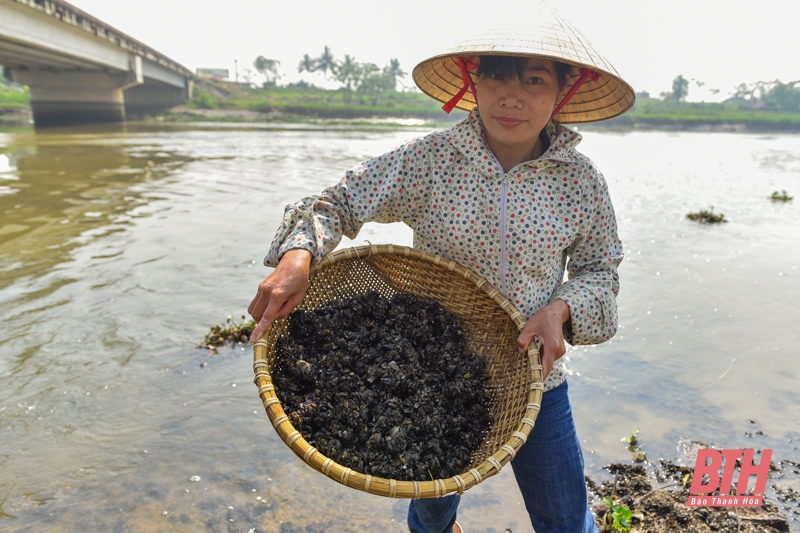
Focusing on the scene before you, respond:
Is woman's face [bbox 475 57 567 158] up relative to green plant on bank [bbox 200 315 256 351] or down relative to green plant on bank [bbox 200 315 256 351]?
up

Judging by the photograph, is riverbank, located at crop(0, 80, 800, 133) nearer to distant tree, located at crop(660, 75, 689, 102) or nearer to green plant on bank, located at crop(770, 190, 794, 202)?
Answer: distant tree, located at crop(660, 75, 689, 102)

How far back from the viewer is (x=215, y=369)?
12.2 ft

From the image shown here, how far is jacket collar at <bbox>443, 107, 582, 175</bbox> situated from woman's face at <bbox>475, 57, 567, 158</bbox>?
0.06m

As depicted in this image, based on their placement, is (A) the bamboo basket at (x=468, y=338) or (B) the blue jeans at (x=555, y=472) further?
(B) the blue jeans at (x=555, y=472)

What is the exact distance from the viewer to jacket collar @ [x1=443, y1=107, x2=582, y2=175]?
180 centimetres

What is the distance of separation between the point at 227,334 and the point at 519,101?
3120mm

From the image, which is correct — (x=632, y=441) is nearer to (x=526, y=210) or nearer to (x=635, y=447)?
(x=635, y=447)

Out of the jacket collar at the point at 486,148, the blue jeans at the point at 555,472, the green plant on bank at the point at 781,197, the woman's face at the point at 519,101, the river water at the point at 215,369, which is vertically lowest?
the river water at the point at 215,369

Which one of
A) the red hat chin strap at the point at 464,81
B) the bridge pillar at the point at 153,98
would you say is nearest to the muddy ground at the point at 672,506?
the red hat chin strap at the point at 464,81

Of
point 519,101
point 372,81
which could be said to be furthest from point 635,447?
point 372,81

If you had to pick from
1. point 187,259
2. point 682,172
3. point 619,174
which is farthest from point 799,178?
point 187,259

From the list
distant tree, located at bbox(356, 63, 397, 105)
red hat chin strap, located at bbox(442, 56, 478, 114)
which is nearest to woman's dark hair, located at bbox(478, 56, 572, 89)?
red hat chin strap, located at bbox(442, 56, 478, 114)

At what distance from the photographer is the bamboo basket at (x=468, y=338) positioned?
1.36 meters

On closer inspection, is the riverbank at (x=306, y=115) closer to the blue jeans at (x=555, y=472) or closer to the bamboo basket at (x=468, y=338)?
the bamboo basket at (x=468, y=338)
